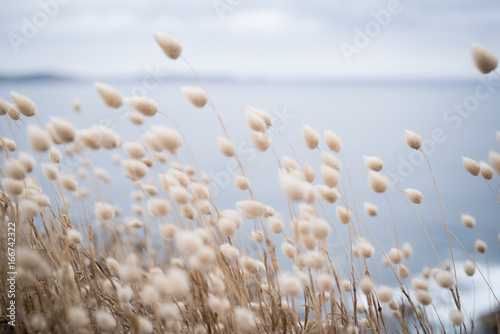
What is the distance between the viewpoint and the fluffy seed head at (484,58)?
3.32 ft

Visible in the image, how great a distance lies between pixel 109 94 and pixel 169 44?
220 millimetres

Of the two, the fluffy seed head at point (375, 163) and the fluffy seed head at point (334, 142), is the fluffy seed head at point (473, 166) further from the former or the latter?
the fluffy seed head at point (334, 142)

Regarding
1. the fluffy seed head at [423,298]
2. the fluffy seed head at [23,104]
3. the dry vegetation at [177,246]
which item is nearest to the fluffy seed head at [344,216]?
the dry vegetation at [177,246]

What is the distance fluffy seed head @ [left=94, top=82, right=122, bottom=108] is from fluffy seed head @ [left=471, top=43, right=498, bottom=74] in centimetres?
98

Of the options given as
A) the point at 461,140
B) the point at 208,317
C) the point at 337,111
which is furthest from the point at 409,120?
the point at 208,317

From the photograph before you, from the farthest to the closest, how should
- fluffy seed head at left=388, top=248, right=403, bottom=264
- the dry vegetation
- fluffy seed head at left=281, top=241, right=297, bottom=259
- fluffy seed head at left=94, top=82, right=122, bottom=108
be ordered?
fluffy seed head at left=388, top=248, right=403, bottom=264, fluffy seed head at left=281, top=241, right=297, bottom=259, fluffy seed head at left=94, top=82, right=122, bottom=108, the dry vegetation

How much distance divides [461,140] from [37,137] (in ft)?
16.4

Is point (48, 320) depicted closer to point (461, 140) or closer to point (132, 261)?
point (132, 261)

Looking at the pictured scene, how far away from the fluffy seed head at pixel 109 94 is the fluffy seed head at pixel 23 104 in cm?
26

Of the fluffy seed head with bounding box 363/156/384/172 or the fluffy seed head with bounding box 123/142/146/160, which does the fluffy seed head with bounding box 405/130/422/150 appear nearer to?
the fluffy seed head with bounding box 363/156/384/172

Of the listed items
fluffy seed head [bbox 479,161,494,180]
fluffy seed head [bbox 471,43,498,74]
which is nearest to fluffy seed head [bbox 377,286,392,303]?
fluffy seed head [bbox 479,161,494,180]

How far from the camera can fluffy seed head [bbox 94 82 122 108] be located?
0.93 metres

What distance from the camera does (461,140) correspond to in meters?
4.70

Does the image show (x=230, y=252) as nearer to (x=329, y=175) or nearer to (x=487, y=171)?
(x=329, y=175)
